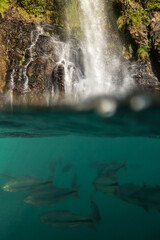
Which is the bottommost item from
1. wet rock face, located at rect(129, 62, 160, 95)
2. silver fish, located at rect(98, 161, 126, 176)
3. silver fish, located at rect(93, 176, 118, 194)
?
silver fish, located at rect(93, 176, 118, 194)

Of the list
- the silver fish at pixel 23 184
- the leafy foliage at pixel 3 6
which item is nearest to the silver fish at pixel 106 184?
the silver fish at pixel 23 184

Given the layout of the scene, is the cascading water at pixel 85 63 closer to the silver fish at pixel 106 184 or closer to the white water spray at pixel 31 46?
the white water spray at pixel 31 46

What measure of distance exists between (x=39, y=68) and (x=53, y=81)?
0.73m

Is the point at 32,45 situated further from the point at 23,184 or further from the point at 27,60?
the point at 23,184

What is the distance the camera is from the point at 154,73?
26.2 ft

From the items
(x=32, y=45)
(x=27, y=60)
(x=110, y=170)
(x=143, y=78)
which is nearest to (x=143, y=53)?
(x=143, y=78)

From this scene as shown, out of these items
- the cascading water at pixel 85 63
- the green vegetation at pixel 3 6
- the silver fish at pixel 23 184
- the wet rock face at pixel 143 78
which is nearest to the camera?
the cascading water at pixel 85 63

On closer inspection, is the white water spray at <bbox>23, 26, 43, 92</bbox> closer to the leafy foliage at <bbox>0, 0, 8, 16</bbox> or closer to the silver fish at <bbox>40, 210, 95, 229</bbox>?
the leafy foliage at <bbox>0, 0, 8, 16</bbox>

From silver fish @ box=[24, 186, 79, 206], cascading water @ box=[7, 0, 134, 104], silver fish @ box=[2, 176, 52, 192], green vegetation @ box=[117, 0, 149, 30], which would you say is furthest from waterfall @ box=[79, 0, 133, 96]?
silver fish @ box=[2, 176, 52, 192]

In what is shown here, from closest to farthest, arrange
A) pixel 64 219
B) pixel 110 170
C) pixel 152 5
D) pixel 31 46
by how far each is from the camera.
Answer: pixel 64 219
pixel 31 46
pixel 110 170
pixel 152 5

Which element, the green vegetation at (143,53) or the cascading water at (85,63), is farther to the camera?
the green vegetation at (143,53)

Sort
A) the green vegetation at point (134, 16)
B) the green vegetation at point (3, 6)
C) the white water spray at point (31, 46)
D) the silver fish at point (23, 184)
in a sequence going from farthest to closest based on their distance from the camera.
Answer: the green vegetation at point (134, 16)
the silver fish at point (23, 184)
the green vegetation at point (3, 6)
the white water spray at point (31, 46)

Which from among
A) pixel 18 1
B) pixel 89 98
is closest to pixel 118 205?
pixel 89 98

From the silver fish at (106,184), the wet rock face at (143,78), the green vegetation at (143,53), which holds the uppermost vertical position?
the green vegetation at (143,53)
